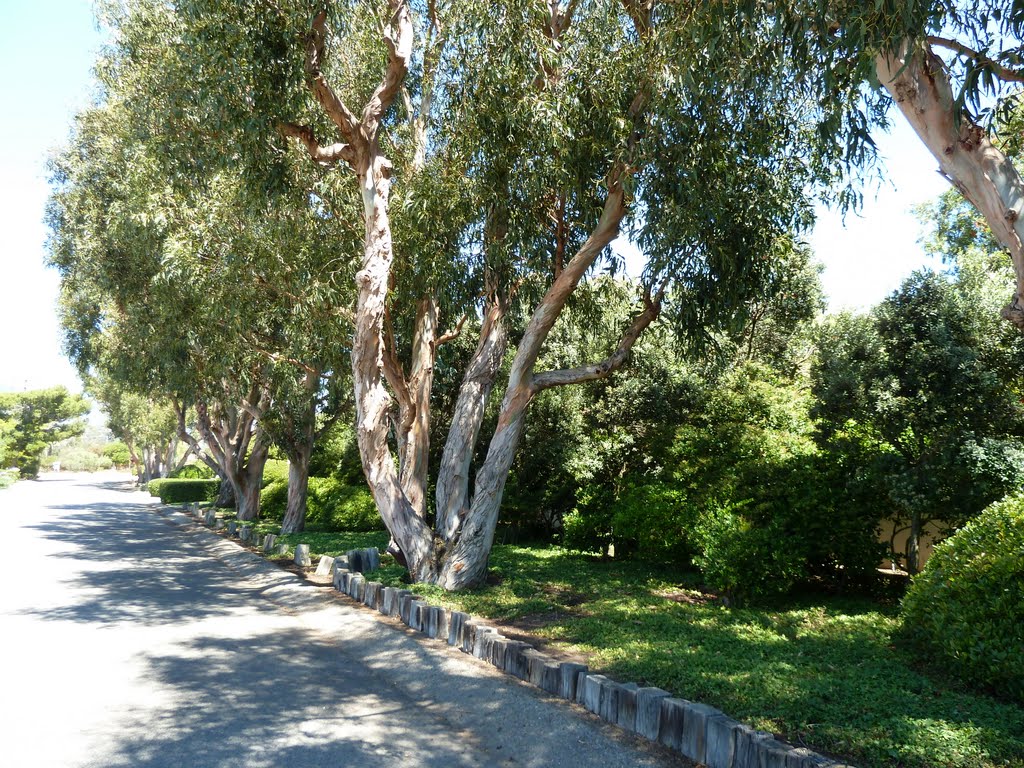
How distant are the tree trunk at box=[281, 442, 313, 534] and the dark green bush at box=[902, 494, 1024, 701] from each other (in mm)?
15516

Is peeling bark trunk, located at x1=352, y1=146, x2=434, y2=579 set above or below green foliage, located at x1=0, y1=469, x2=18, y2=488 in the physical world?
above

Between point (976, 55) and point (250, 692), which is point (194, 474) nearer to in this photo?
point (250, 692)

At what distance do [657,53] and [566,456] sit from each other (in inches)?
337

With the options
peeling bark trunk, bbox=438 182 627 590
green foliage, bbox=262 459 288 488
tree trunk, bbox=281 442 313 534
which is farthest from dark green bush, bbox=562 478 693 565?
green foliage, bbox=262 459 288 488

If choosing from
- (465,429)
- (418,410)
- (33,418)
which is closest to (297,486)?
(418,410)

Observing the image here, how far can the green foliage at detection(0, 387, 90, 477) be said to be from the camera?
5797 cm

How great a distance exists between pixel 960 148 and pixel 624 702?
5.09 metres

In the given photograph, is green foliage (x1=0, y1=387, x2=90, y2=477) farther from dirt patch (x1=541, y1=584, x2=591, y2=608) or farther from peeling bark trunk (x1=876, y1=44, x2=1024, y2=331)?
peeling bark trunk (x1=876, y1=44, x2=1024, y2=331)

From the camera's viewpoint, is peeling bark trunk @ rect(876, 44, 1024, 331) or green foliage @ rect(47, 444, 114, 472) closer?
peeling bark trunk @ rect(876, 44, 1024, 331)

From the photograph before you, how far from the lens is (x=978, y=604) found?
6152mm

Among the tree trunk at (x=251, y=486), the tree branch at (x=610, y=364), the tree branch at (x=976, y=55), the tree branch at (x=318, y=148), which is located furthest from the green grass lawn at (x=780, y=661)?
the tree trunk at (x=251, y=486)

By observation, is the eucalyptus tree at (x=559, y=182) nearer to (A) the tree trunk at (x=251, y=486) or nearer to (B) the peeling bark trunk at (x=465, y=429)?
(B) the peeling bark trunk at (x=465, y=429)

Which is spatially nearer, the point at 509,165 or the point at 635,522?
the point at 509,165

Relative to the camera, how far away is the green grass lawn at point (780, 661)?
475 centimetres
